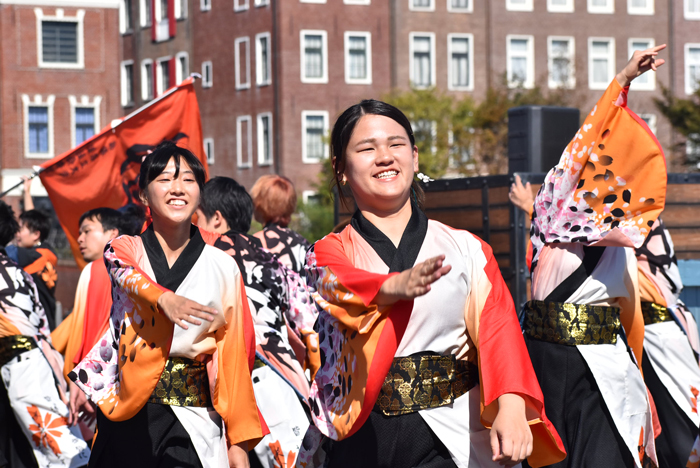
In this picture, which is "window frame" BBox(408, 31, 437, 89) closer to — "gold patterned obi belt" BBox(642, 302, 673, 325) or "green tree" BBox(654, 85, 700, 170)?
"green tree" BBox(654, 85, 700, 170)

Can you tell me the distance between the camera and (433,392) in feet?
10.0

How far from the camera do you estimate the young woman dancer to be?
431 centimetres

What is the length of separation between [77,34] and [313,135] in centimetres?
1159

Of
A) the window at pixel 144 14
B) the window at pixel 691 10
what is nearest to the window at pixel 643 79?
the window at pixel 691 10

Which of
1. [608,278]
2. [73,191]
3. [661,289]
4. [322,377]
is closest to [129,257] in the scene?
[322,377]

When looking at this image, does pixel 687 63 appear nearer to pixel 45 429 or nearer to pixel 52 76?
pixel 52 76

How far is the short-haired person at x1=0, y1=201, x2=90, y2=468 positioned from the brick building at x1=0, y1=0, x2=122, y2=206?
→ 35.3 m

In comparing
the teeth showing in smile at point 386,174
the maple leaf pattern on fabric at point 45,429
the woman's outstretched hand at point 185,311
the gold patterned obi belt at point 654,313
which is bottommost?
the maple leaf pattern on fabric at point 45,429

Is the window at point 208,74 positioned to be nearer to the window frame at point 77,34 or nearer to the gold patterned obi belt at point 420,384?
the window frame at point 77,34

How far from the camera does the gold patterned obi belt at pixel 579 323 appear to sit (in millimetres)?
4547

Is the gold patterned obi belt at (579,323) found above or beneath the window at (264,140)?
beneath

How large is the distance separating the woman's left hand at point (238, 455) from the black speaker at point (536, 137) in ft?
19.7

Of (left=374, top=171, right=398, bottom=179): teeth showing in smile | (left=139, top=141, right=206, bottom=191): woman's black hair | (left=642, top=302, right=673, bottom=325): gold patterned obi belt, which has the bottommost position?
(left=642, top=302, right=673, bottom=325): gold patterned obi belt

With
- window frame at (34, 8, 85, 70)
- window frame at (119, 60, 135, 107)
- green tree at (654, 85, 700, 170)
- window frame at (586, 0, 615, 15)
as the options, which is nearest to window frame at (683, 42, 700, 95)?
window frame at (586, 0, 615, 15)
